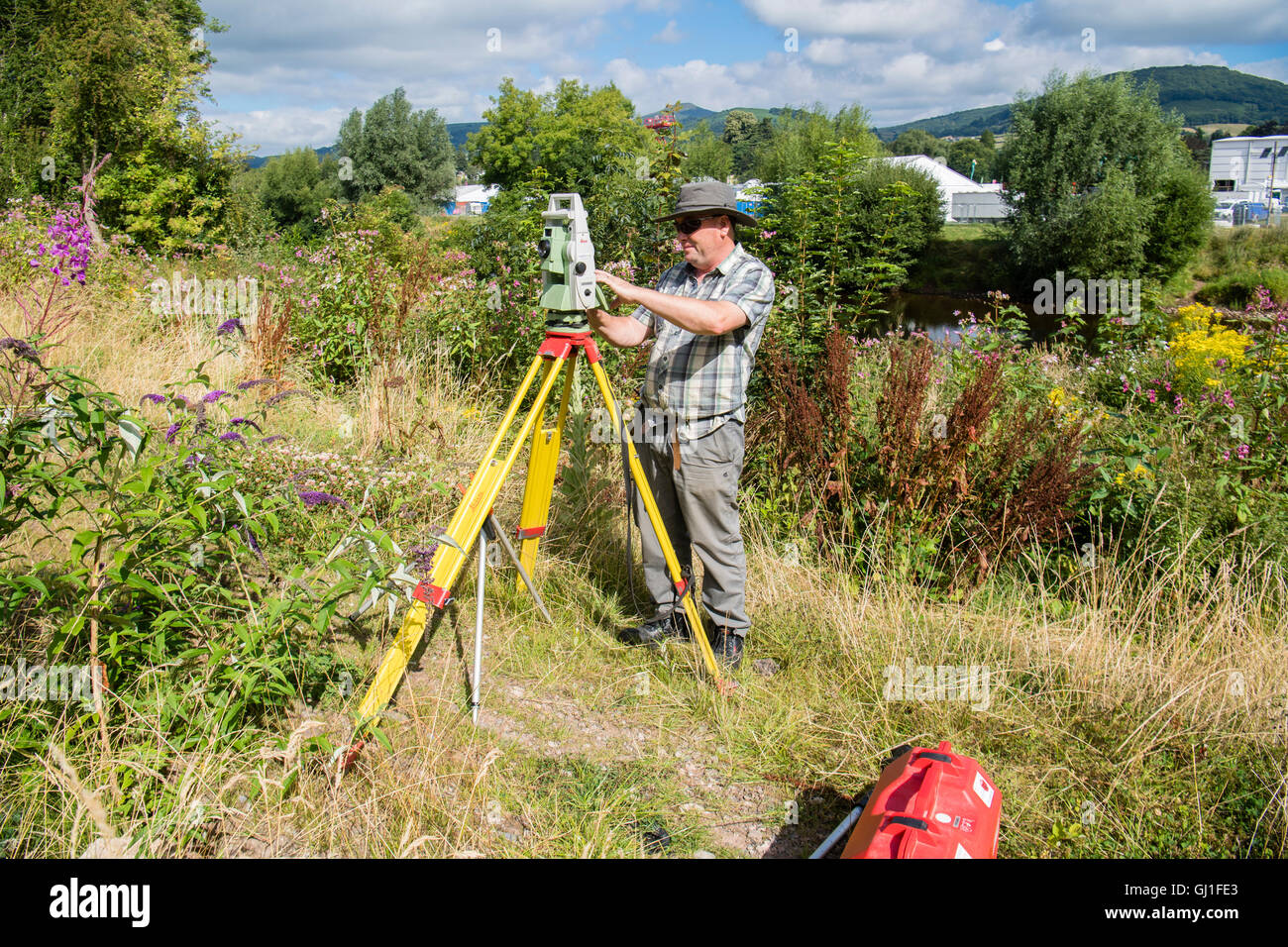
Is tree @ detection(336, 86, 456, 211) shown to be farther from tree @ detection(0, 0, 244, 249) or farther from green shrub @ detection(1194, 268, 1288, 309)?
green shrub @ detection(1194, 268, 1288, 309)

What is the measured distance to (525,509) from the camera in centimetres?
308

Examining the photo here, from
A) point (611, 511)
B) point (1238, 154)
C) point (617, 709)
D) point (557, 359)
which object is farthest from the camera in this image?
point (1238, 154)

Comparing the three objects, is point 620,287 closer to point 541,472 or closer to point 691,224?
point 691,224

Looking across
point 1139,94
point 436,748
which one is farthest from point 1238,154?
point 436,748

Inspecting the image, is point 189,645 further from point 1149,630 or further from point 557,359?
point 1149,630

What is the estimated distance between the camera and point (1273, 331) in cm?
463

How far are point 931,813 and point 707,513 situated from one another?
142cm

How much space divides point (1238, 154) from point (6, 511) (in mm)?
100991

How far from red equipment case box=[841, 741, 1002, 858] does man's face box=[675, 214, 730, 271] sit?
189 centimetres

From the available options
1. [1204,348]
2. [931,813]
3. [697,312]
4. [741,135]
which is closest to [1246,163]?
[741,135]

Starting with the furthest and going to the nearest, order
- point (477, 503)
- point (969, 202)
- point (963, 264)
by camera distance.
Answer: point (969, 202), point (963, 264), point (477, 503)

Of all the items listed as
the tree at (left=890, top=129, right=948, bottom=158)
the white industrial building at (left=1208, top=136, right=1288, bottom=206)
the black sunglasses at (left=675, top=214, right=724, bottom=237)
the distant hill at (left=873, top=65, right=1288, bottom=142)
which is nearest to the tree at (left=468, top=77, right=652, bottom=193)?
the tree at (left=890, top=129, right=948, bottom=158)

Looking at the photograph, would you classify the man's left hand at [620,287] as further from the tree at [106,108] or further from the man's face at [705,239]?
the tree at [106,108]

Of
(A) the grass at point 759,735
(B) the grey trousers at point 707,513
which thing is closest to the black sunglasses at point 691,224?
(B) the grey trousers at point 707,513
